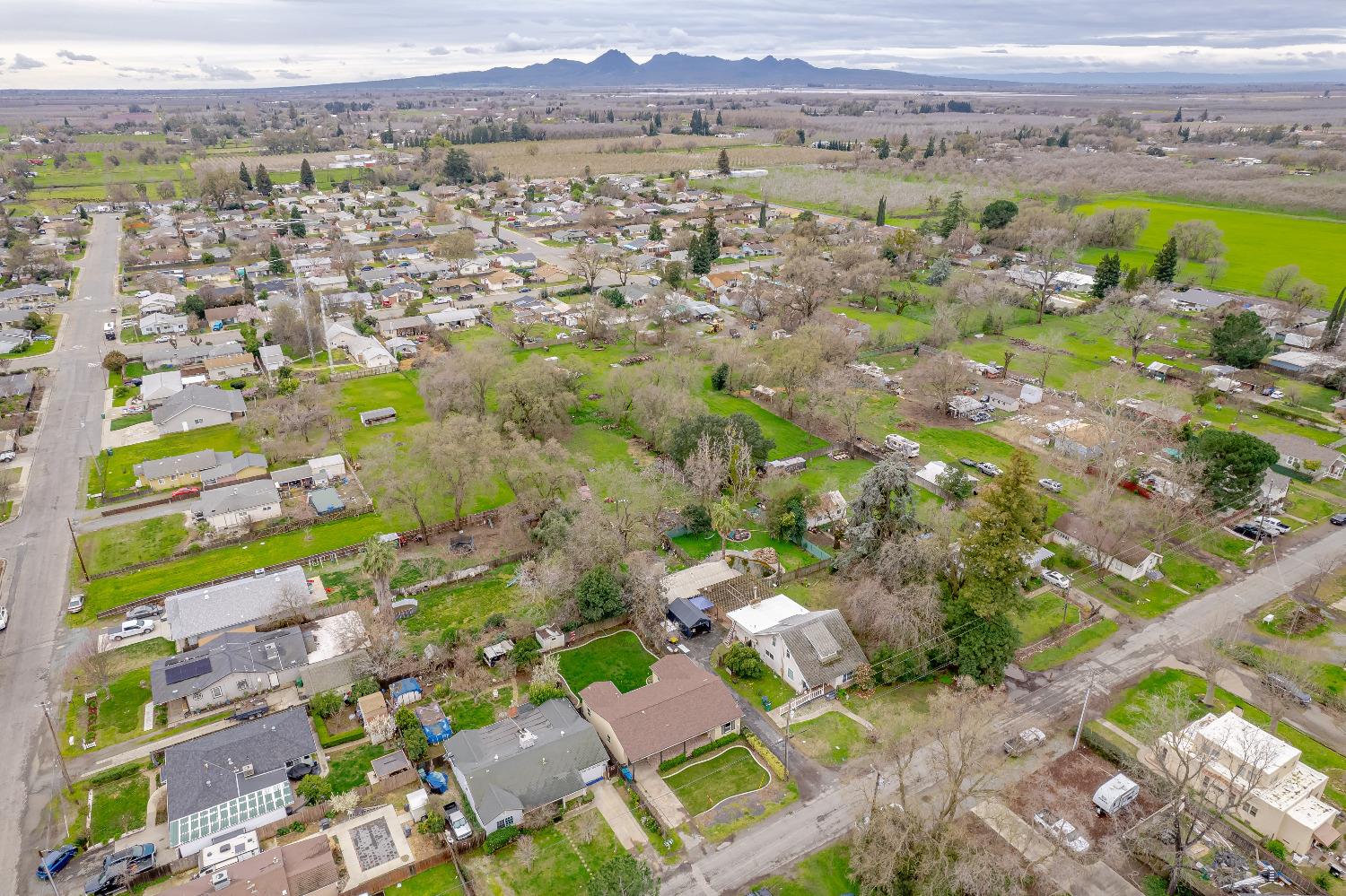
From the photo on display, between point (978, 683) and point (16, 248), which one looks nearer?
point (978, 683)

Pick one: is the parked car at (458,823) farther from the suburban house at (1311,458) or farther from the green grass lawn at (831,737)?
the suburban house at (1311,458)

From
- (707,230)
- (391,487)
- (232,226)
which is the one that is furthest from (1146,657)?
(232,226)

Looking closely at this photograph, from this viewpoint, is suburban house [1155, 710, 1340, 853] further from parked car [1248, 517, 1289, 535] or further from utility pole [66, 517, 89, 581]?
utility pole [66, 517, 89, 581]

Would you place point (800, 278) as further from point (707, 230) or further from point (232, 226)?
point (232, 226)

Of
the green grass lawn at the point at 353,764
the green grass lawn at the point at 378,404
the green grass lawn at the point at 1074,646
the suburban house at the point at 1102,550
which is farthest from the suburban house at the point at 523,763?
the green grass lawn at the point at 378,404

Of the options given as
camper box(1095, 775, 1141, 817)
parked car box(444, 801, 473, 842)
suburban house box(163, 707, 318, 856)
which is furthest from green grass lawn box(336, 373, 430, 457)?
camper box(1095, 775, 1141, 817)

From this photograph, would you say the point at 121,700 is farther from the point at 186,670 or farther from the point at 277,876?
the point at 277,876
